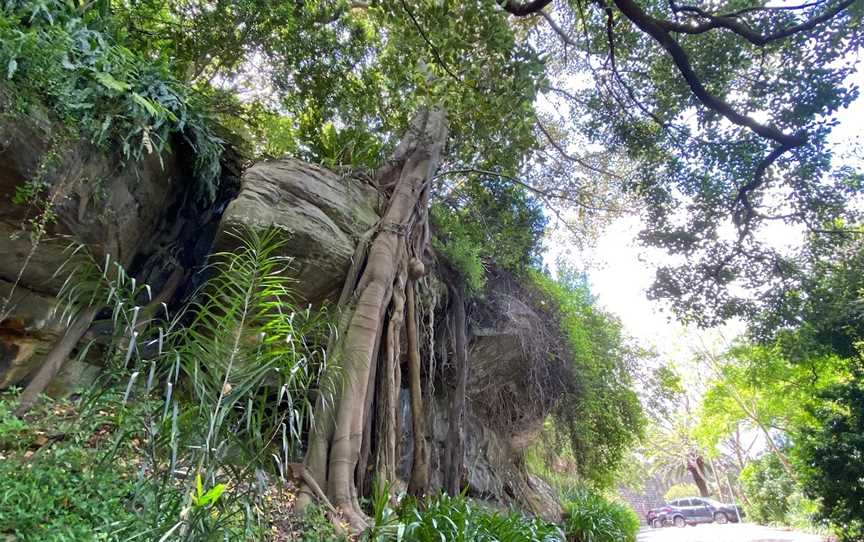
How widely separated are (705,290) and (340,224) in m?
4.53

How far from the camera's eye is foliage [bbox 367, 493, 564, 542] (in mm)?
2658

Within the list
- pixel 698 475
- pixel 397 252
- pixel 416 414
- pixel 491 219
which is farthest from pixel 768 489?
pixel 397 252

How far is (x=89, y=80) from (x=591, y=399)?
763cm

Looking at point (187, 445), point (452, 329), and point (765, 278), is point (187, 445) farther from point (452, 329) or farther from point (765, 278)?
point (765, 278)

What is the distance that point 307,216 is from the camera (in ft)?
14.0

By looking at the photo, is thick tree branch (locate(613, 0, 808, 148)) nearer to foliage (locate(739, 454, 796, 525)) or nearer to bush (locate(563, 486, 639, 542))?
bush (locate(563, 486, 639, 542))

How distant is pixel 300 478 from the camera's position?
9.78 feet

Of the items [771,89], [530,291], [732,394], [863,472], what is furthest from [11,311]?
[732,394]

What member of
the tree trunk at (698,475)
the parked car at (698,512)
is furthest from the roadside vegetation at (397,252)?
the tree trunk at (698,475)

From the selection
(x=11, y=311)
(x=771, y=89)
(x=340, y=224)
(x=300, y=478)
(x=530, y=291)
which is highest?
(x=771, y=89)

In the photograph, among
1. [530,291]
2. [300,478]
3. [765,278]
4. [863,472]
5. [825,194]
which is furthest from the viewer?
[530,291]

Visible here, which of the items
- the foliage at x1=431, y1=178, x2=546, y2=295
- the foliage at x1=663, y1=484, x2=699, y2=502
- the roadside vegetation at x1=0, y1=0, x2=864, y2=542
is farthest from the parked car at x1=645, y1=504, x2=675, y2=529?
the foliage at x1=663, y1=484, x2=699, y2=502

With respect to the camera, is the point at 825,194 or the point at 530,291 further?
the point at 530,291

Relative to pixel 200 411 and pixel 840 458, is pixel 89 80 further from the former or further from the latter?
pixel 840 458
